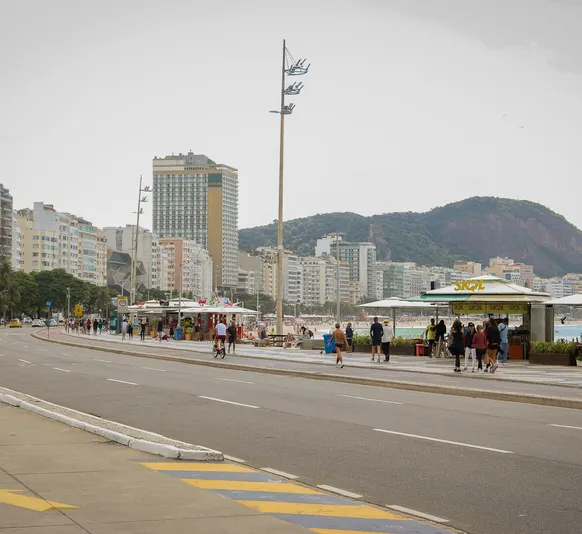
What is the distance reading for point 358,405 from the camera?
1769cm

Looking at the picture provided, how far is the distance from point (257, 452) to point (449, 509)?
3942 mm

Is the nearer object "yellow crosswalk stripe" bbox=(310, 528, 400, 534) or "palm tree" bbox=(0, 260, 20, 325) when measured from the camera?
"yellow crosswalk stripe" bbox=(310, 528, 400, 534)

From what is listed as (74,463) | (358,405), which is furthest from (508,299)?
(74,463)

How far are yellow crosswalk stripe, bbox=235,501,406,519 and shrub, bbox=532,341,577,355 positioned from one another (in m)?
26.4

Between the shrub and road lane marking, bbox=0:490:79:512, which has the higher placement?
the shrub

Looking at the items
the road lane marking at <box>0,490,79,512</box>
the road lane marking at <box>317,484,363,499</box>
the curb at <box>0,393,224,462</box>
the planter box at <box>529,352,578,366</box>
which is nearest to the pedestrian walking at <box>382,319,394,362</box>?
the planter box at <box>529,352,578,366</box>

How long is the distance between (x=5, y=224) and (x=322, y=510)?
17911cm

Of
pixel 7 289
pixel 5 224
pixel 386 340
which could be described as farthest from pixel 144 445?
pixel 5 224

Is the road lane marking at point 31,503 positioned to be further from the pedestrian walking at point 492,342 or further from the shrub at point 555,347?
the shrub at point 555,347

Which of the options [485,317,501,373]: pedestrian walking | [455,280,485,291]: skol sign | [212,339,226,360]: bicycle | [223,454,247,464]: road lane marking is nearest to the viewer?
[223,454,247,464]: road lane marking

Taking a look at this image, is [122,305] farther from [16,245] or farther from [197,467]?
[16,245]

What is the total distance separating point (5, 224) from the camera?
177375 millimetres

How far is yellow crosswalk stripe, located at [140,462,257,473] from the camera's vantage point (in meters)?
9.91

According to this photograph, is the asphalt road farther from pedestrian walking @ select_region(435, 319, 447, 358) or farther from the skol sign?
pedestrian walking @ select_region(435, 319, 447, 358)
